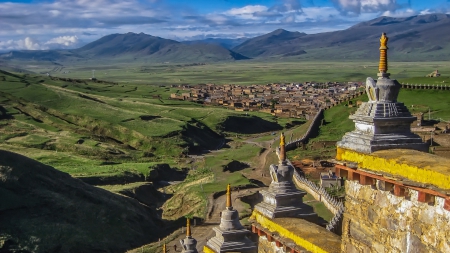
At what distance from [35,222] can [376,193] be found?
24862mm

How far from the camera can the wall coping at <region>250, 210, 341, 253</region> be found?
838 centimetres

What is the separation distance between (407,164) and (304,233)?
3139 mm

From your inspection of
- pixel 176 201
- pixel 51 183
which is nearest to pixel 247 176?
pixel 176 201

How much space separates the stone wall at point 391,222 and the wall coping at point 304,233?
0.51m

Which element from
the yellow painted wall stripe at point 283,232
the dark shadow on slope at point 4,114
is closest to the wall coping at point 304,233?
the yellow painted wall stripe at point 283,232

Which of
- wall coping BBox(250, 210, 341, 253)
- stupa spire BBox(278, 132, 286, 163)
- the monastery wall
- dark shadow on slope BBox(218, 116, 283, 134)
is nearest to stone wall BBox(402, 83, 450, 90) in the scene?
dark shadow on slope BBox(218, 116, 283, 134)

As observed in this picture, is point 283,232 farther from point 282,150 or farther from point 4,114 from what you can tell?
point 4,114

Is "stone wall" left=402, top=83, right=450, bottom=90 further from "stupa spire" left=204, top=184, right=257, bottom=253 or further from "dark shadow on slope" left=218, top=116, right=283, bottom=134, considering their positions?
"stupa spire" left=204, top=184, right=257, bottom=253

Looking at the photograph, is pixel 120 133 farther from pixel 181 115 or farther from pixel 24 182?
pixel 24 182

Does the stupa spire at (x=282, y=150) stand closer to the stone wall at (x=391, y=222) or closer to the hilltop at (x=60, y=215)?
the stone wall at (x=391, y=222)

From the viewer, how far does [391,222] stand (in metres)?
6.82

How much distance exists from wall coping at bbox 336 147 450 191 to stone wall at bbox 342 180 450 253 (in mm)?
222

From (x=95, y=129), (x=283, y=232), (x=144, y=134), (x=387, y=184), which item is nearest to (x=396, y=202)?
(x=387, y=184)

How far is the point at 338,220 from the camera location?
20.5 m
